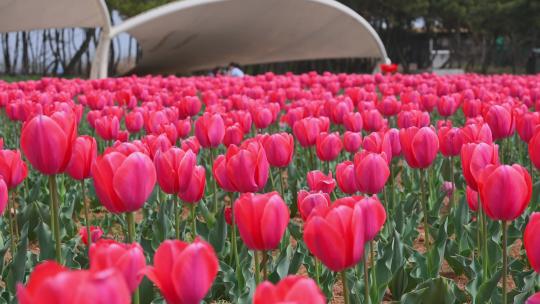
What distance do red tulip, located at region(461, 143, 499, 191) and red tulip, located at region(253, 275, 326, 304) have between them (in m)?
1.44

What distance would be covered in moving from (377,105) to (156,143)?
3.65 metres

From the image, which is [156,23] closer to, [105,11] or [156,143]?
[105,11]

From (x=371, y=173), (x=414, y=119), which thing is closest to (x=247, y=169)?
(x=371, y=173)

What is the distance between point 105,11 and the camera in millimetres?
25203

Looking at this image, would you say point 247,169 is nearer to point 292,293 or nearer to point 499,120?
point 292,293

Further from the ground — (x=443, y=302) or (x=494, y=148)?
(x=494, y=148)

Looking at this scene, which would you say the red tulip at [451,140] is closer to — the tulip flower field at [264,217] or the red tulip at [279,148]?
the tulip flower field at [264,217]

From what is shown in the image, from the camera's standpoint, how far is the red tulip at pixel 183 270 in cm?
135

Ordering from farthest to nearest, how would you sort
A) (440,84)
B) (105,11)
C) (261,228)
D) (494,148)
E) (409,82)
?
1. (105,11)
2. (409,82)
3. (440,84)
4. (494,148)
5. (261,228)

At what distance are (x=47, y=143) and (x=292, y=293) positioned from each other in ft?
4.16

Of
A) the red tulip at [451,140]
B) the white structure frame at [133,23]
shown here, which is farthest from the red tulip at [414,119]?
the white structure frame at [133,23]

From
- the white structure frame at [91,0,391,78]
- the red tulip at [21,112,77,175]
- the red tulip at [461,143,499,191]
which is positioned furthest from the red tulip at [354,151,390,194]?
the white structure frame at [91,0,391,78]

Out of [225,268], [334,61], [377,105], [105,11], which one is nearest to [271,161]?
[225,268]

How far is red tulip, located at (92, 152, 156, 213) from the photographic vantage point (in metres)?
1.90
